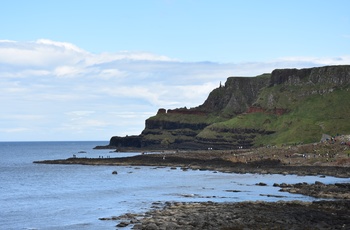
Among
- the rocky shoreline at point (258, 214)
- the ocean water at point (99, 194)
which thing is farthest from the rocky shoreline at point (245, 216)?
the ocean water at point (99, 194)

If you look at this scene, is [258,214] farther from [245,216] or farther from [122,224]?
[122,224]

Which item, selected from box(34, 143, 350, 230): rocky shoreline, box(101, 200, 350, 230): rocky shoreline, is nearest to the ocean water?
box(34, 143, 350, 230): rocky shoreline

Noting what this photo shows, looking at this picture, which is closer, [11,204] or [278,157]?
[11,204]

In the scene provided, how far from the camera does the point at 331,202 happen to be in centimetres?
6569

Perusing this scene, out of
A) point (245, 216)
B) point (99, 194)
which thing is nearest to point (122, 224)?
point (245, 216)

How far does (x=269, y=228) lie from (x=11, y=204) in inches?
1644

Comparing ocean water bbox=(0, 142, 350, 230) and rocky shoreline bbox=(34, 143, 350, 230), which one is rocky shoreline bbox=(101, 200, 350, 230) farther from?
ocean water bbox=(0, 142, 350, 230)

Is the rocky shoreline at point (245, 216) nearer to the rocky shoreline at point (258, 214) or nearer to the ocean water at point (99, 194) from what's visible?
the rocky shoreline at point (258, 214)

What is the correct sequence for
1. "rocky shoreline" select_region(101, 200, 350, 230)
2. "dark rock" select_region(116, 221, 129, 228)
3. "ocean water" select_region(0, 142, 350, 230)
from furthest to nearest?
1. "ocean water" select_region(0, 142, 350, 230)
2. "dark rock" select_region(116, 221, 129, 228)
3. "rocky shoreline" select_region(101, 200, 350, 230)

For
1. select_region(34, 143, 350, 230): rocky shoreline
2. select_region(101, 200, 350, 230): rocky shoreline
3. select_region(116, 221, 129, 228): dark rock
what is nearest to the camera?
select_region(101, 200, 350, 230): rocky shoreline

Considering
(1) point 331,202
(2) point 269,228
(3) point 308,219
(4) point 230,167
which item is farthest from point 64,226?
(4) point 230,167

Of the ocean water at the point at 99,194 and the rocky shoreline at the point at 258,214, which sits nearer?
the rocky shoreline at the point at 258,214

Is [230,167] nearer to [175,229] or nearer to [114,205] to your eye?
[114,205]

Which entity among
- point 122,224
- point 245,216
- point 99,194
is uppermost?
point 99,194
